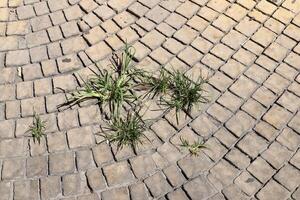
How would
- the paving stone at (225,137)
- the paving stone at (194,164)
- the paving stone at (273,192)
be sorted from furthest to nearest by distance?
the paving stone at (225,137)
the paving stone at (194,164)
the paving stone at (273,192)

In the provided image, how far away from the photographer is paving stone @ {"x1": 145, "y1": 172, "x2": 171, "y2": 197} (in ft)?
9.57

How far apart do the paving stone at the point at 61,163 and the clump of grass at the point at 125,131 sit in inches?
12.4

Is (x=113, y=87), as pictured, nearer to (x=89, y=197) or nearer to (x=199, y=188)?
(x=89, y=197)

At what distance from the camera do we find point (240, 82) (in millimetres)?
3402

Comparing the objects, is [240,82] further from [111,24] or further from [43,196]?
[43,196]

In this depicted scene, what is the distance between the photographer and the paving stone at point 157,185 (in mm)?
2916

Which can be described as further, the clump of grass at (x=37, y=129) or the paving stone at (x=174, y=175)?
the clump of grass at (x=37, y=129)

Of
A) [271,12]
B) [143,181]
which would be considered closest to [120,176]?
[143,181]

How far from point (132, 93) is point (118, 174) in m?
0.72

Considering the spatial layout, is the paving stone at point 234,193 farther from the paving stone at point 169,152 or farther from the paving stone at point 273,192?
the paving stone at point 169,152

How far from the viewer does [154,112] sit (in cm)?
329

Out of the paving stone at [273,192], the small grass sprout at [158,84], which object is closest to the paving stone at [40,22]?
the small grass sprout at [158,84]

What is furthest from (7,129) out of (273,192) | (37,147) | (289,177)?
(289,177)

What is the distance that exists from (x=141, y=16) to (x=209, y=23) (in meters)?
0.64
